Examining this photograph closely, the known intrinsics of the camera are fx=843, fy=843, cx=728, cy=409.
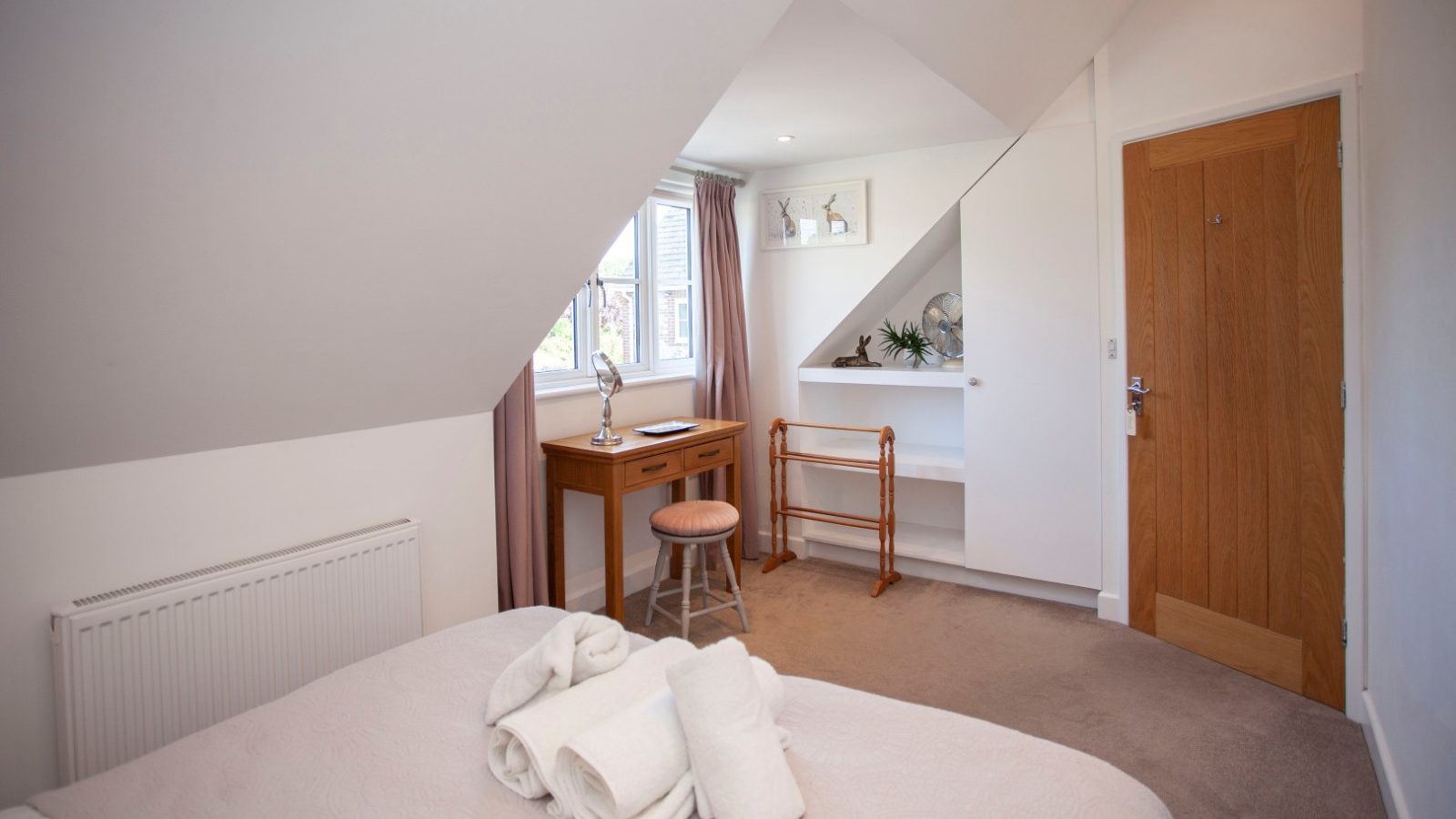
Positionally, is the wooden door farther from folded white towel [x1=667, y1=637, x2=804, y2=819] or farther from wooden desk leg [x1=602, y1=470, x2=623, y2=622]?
folded white towel [x1=667, y1=637, x2=804, y2=819]

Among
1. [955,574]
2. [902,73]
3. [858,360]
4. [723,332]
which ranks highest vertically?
[902,73]

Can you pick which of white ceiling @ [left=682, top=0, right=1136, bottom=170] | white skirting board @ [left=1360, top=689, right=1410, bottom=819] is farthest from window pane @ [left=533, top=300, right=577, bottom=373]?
white skirting board @ [left=1360, top=689, right=1410, bottom=819]

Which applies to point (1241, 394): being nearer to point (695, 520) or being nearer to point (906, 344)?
point (906, 344)

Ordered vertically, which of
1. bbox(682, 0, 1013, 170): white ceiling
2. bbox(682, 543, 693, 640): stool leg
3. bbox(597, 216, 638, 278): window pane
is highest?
bbox(682, 0, 1013, 170): white ceiling

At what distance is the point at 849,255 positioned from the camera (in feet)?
13.0

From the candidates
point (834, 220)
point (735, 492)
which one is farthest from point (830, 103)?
point (735, 492)

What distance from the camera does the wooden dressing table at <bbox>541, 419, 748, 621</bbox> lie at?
3039 millimetres

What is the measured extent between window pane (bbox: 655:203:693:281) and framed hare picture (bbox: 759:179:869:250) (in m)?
0.40

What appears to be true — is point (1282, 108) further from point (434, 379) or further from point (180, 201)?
point (180, 201)

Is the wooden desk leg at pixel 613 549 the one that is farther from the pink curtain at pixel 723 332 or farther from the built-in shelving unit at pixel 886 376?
the built-in shelving unit at pixel 886 376

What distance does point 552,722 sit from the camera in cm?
138

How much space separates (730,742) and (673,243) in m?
3.09

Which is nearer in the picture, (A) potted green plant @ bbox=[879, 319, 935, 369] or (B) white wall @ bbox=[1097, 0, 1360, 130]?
(B) white wall @ bbox=[1097, 0, 1360, 130]

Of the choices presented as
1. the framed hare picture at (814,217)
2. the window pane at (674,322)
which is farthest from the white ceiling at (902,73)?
the window pane at (674,322)
